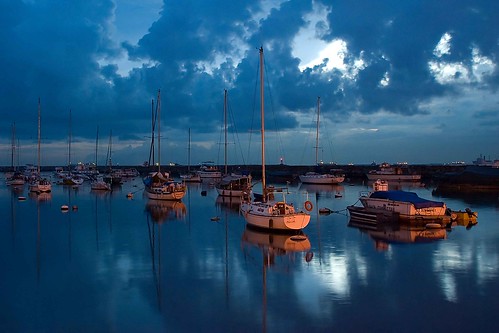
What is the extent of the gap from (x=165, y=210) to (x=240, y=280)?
26.4 metres

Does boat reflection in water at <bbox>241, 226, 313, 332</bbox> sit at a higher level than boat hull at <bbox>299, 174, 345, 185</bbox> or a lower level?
lower

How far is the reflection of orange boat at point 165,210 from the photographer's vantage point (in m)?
38.8

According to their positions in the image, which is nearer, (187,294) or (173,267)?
(187,294)

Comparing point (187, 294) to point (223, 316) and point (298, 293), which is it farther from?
point (298, 293)

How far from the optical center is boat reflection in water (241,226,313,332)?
22453 mm

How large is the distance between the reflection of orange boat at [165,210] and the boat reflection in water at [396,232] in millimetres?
14911

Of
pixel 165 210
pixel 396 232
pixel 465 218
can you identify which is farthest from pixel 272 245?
pixel 165 210

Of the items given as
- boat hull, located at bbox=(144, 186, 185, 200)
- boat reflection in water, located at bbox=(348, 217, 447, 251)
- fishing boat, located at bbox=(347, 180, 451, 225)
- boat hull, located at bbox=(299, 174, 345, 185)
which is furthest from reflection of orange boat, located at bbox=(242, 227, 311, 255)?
boat hull, located at bbox=(299, 174, 345, 185)

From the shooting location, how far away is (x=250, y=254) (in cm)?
2359

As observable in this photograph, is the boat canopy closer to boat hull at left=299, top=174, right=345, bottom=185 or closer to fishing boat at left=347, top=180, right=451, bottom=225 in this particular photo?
fishing boat at left=347, top=180, right=451, bottom=225

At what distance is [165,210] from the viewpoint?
144 feet

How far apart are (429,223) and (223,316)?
22413 millimetres

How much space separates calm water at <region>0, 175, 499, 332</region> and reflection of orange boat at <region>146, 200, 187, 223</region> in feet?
16.7

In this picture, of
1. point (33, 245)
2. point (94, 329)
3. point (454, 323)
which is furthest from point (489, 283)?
point (33, 245)
